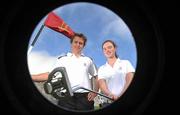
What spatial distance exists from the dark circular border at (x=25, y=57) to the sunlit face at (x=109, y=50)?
4.35ft

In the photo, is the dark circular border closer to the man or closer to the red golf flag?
the man

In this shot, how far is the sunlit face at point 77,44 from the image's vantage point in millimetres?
2758

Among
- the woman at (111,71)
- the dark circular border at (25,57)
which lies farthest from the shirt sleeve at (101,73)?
the dark circular border at (25,57)

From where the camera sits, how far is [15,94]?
1318 mm

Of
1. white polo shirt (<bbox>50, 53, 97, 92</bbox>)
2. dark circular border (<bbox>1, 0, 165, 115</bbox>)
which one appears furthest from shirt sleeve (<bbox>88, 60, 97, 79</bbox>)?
dark circular border (<bbox>1, 0, 165, 115</bbox>)

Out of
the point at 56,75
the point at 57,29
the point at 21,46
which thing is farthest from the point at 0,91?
the point at 57,29

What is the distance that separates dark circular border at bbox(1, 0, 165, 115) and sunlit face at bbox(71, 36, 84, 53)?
→ 132 centimetres

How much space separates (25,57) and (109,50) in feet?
4.90

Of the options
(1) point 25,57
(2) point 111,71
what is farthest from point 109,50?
(1) point 25,57

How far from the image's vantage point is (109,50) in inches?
112

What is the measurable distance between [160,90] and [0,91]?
0.59m

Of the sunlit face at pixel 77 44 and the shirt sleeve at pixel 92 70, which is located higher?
the sunlit face at pixel 77 44

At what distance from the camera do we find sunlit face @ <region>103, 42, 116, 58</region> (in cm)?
275

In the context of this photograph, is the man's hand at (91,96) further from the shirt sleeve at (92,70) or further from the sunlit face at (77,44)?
the sunlit face at (77,44)
